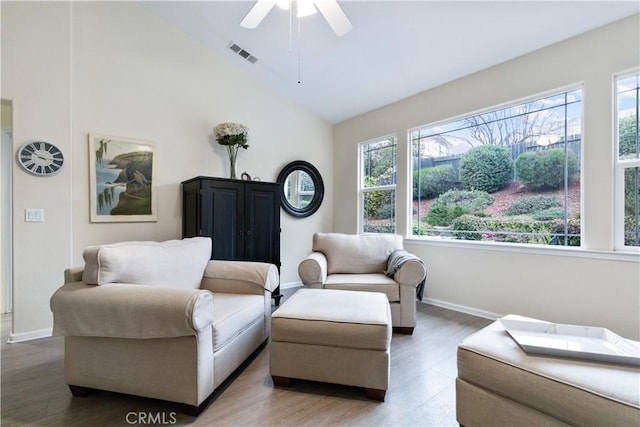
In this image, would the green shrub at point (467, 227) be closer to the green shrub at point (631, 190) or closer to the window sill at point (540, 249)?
the window sill at point (540, 249)

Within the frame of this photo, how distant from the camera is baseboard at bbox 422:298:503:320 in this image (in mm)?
2907

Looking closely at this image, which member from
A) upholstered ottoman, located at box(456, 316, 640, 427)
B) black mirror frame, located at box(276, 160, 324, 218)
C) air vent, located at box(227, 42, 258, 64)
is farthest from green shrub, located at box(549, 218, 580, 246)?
air vent, located at box(227, 42, 258, 64)

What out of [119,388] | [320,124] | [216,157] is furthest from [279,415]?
[320,124]

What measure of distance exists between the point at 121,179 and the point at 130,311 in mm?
2024

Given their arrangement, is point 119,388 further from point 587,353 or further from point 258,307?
point 587,353

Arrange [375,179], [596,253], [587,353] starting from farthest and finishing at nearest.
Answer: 1. [375,179]
2. [596,253]
3. [587,353]

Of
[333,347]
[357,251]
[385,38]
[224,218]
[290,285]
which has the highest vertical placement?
[385,38]

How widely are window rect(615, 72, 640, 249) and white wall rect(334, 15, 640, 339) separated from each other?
58 mm

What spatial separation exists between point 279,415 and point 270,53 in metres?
3.40

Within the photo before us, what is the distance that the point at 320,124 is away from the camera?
4.64 metres

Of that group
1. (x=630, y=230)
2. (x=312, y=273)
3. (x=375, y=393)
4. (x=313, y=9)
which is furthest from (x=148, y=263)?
(x=630, y=230)

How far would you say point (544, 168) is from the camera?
8.78 ft

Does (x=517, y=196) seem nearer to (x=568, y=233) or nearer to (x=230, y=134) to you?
(x=568, y=233)

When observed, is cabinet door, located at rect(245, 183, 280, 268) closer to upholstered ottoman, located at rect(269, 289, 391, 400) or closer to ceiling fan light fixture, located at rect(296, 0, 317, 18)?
upholstered ottoman, located at rect(269, 289, 391, 400)
